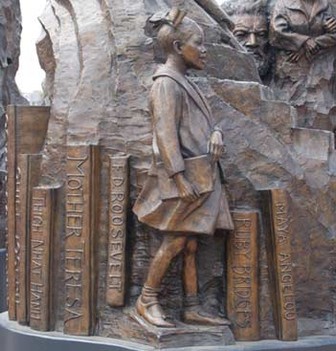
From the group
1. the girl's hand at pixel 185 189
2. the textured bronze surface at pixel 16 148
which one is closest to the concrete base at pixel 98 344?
the textured bronze surface at pixel 16 148

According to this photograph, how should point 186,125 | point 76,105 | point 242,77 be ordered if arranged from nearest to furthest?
point 186,125 < point 76,105 < point 242,77

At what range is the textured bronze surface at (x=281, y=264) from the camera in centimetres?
593

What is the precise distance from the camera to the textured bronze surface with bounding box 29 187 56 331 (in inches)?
239

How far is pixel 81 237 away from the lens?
5.95 m

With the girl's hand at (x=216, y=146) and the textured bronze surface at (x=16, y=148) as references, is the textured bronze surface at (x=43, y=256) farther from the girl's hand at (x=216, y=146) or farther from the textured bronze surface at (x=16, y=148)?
the girl's hand at (x=216, y=146)

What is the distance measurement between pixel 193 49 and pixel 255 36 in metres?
4.52

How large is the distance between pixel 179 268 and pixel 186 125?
0.88 meters

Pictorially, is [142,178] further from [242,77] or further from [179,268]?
[242,77]

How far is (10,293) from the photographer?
644cm

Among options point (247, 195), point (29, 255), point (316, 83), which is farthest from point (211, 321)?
point (316, 83)

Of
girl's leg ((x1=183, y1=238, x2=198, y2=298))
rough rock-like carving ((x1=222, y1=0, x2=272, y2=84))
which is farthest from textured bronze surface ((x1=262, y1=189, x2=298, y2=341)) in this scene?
rough rock-like carving ((x1=222, y1=0, x2=272, y2=84))

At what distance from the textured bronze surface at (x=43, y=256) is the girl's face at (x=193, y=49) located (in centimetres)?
119

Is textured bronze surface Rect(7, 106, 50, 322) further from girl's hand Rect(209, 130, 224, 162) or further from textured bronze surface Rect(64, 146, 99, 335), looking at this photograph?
girl's hand Rect(209, 130, 224, 162)

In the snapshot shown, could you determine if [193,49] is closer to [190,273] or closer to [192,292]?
[190,273]
